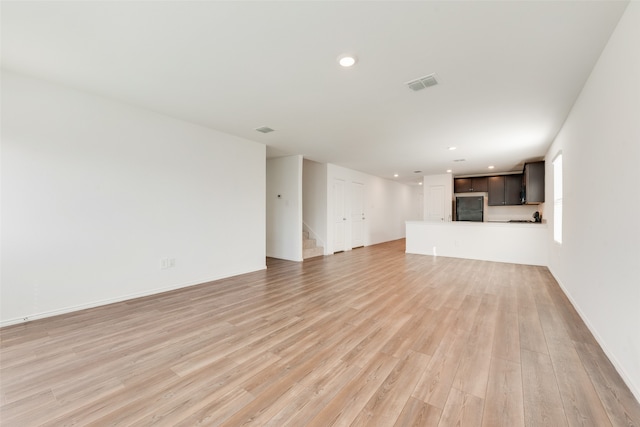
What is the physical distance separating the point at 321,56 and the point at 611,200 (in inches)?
103

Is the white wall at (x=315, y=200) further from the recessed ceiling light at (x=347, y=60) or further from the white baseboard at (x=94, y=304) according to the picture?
the recessed ceiling light at (x=347, y=60)

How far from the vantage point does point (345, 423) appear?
4.59 feet

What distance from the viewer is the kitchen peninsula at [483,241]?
18.5 feet

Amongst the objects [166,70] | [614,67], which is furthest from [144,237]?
[614,67]

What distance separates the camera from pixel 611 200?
2010 millimetres

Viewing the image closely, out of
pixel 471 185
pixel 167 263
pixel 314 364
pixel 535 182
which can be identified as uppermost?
pixel 471 185

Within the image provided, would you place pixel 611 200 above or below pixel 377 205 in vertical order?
below

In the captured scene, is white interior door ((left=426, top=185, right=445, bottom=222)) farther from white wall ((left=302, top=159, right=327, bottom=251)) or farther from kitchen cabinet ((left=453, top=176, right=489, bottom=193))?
white wall ((left=302, top=159, right=327, bottom=251))

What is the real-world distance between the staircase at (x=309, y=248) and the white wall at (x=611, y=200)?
4.98 metres

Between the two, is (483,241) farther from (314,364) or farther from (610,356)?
(314,364)

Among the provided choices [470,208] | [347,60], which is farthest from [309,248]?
[470,208]

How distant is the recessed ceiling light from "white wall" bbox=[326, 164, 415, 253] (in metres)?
4.71

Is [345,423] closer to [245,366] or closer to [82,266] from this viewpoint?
[245,366]

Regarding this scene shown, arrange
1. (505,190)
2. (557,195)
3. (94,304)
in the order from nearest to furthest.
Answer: (94,304) → (557,195) → (505,190)
